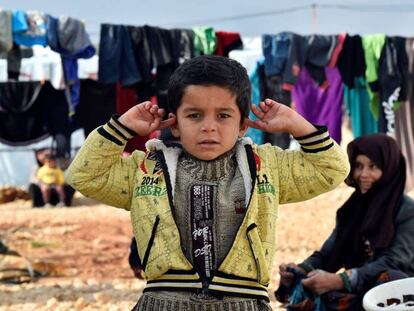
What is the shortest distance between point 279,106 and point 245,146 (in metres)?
0.19

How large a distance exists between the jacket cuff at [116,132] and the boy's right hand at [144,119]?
0.01m

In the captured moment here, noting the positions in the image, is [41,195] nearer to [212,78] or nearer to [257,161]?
[257,161]

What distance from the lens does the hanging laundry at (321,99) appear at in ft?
26.1

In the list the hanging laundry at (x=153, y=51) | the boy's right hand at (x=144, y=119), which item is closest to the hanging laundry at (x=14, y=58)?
the hanging laundry at (x=153, y=51)

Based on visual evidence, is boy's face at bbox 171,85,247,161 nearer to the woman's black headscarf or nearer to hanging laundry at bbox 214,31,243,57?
the woman's black headscarf

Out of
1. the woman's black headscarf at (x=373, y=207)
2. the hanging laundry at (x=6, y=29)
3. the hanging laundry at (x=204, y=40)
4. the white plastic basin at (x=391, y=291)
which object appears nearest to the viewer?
the white plastic basin at (x=391, y=291)

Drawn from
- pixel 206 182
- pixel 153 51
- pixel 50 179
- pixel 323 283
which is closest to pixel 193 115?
pixel 206 182

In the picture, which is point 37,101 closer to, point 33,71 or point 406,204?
point 33,71

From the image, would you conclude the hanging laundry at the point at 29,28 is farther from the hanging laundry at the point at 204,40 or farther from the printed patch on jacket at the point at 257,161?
the printed patch on jacket at the point at 257,161

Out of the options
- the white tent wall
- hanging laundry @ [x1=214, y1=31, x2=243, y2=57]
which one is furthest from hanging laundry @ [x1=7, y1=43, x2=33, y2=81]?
the white tent wall

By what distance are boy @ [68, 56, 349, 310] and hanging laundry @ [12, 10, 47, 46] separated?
14.2 feet

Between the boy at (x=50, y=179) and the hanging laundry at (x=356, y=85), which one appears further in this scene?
the boy at (x=50, y=179)

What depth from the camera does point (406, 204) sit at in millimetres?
4539

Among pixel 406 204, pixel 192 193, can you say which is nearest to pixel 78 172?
pixel 192 193
